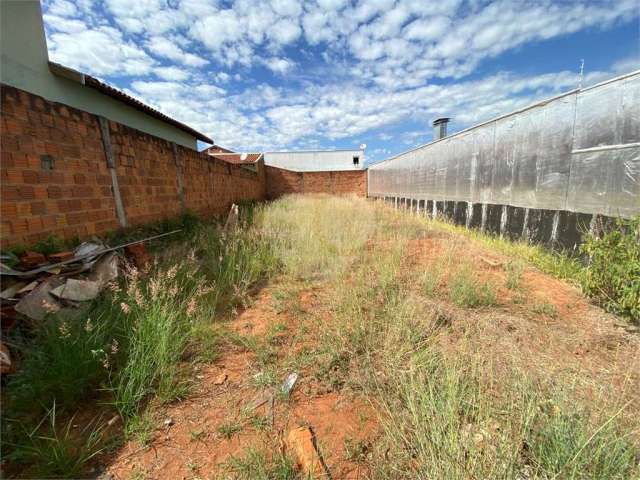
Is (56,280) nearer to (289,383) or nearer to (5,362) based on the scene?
(5,362)

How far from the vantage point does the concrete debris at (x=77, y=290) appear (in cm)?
200

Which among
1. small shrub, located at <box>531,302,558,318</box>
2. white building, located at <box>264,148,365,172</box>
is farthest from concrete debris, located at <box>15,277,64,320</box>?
white building, located at <box>264,148,365,172</box>

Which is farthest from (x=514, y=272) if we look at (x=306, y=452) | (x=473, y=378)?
(x=306, y=452)

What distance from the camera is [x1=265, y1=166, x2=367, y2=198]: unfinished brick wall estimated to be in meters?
15.3

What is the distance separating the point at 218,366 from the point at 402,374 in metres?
1.30

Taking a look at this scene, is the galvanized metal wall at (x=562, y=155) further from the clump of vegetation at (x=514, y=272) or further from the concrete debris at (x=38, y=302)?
the concrete debris at (x=38, y=302)

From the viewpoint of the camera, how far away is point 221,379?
5.58 ft

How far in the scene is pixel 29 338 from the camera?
67.9 inches

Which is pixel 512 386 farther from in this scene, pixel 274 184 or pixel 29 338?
pixel 274 184

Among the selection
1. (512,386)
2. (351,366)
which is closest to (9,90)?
(351,366)

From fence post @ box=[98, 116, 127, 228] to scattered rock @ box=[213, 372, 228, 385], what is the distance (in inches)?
99.9

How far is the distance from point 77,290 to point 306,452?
225 cm

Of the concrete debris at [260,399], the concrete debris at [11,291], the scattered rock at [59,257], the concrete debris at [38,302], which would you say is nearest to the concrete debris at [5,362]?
the concrete debris at [38,302]

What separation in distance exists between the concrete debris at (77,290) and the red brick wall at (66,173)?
508 mm
